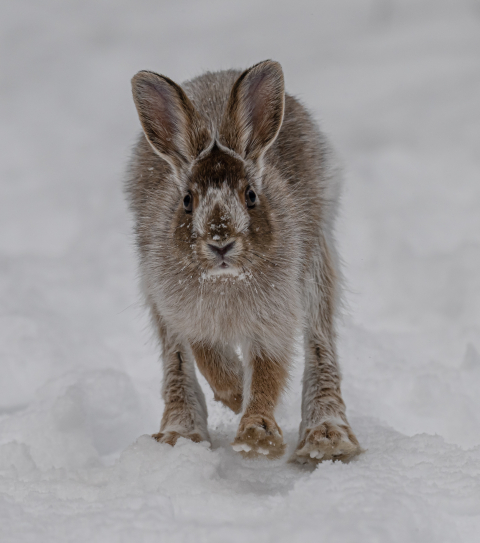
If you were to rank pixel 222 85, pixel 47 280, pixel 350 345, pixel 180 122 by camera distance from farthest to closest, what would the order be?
pixel 47 280, pixel 350 345, pixel 222 85, pixel 180 122

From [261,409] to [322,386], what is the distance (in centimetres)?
69

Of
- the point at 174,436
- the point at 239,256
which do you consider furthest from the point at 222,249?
the point at 174,436

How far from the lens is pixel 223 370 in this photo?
4.36 m

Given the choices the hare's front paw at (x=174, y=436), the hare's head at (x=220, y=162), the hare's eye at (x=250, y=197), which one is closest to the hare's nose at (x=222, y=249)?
the hare's head at (x=220, y=162)

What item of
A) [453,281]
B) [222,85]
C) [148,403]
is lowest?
[148,403]

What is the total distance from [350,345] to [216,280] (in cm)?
225

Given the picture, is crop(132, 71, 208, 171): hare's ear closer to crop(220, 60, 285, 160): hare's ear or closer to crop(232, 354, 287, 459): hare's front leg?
crop(220, 60, 285, 160): hare's ear

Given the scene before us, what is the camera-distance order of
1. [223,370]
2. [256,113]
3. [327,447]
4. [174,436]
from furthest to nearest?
[223,370] → [174,436] → [256,113] → [327,447]

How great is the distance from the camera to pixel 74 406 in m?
4.86

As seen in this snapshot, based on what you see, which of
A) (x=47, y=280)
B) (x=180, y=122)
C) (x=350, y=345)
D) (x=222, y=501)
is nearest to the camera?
(x=222, y=501)

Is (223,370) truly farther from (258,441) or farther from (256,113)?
(256,113)

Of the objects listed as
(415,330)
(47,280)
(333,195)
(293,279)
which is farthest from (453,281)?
(47,280)

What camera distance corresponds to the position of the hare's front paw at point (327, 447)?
A: 3.88 metres

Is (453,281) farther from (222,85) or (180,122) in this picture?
(180,122)
